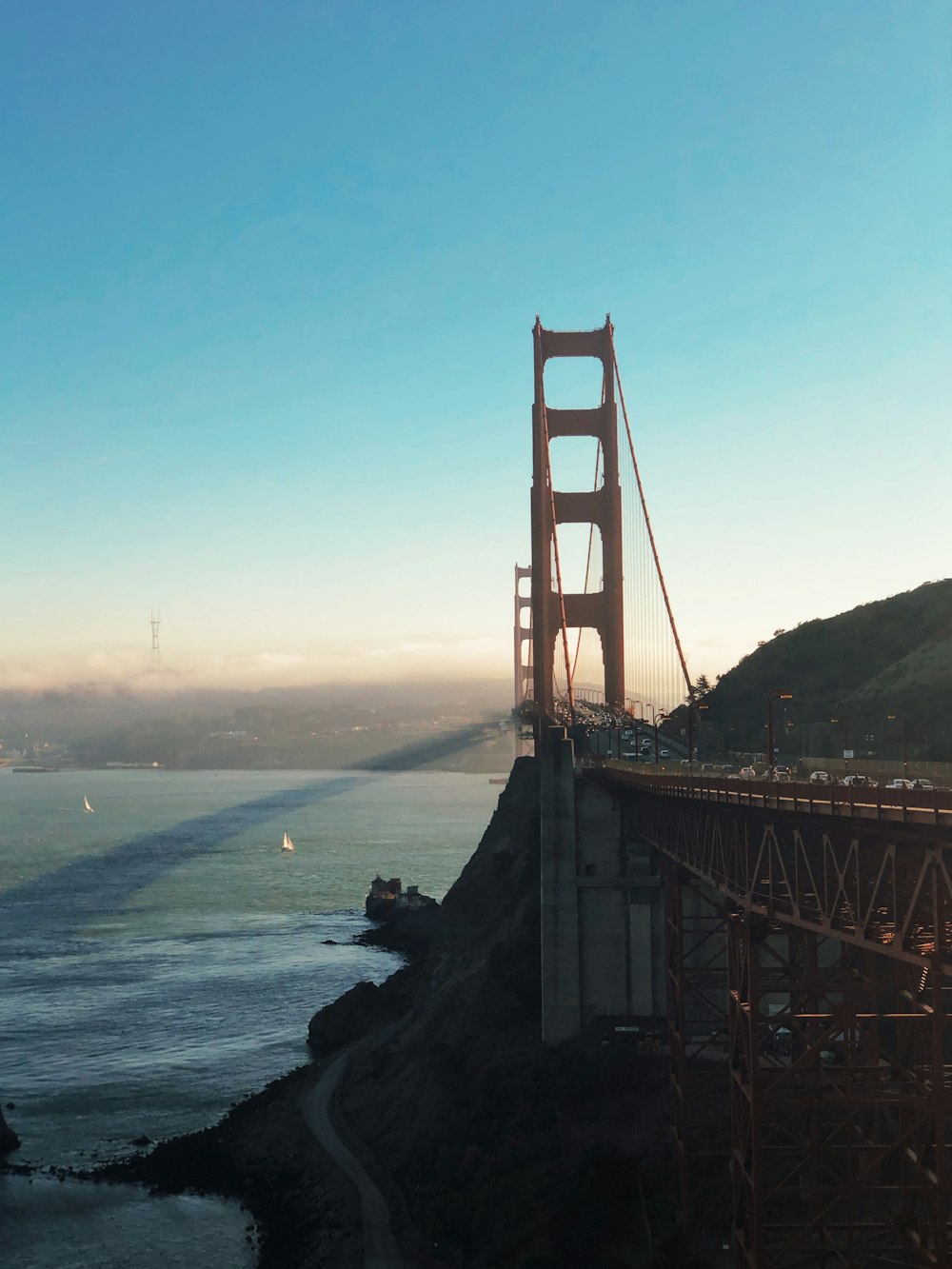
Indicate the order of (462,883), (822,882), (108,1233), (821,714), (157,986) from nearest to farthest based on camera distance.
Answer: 1. (822,882)
2. (108,1233)
3. (821,714)
4. (157,986)
5. (462,883)

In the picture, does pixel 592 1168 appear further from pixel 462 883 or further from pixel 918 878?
pixel 462 883

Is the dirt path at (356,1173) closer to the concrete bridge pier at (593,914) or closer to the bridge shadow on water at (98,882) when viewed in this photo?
the concrete bridge pier at (593,914)

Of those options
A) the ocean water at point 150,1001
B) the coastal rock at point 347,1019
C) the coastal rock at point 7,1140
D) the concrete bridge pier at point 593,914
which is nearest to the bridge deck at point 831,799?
the concrete bridge pier at point 593,914

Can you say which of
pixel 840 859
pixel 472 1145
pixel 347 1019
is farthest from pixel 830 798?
pixel 347 1019

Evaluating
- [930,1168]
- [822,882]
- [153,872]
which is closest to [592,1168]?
[930,1168]

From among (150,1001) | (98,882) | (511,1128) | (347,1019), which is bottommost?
(98,882)

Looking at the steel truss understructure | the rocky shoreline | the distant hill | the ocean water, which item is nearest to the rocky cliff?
the rocky shoreline

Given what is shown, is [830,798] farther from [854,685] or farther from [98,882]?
[98,882]
